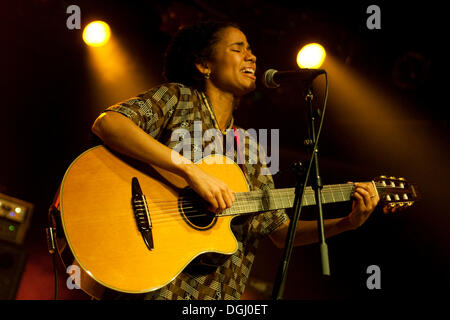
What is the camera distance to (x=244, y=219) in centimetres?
242

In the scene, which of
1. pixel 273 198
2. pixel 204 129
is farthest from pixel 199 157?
pixel 273 198

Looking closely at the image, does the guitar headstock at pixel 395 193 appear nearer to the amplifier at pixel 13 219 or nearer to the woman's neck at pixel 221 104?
the woman's neck at pixel 221 104

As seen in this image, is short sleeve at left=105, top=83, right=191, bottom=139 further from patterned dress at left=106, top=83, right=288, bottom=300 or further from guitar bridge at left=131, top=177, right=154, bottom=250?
guitar bridge at left=131, top=177, right=154, bottom=250

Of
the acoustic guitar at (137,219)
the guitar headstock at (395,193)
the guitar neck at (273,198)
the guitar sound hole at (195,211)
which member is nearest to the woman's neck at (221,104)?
the acoustic guitar at (137,219)

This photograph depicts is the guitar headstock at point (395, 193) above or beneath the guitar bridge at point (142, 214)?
above

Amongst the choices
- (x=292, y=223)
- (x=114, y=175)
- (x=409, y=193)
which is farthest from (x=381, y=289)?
(x=114, y=175)

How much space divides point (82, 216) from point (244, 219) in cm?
102

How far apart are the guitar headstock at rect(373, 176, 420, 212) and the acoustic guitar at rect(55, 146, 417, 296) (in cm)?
87

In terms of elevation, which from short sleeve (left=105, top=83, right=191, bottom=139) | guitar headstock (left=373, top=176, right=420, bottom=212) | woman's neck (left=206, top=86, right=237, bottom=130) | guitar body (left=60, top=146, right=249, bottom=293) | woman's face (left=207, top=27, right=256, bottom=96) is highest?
woman's face (left=207, top=27, right=256, bottom=96)

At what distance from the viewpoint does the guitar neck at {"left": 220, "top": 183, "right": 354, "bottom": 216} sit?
2.29m

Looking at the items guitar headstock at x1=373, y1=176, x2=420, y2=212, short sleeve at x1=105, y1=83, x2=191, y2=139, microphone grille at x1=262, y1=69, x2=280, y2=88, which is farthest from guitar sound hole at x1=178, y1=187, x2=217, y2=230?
guitar headstock at x1=373, y1=176, x2=420, y2=212

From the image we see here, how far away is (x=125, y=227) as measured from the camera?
1.92 meters

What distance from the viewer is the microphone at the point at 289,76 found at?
2.03 m

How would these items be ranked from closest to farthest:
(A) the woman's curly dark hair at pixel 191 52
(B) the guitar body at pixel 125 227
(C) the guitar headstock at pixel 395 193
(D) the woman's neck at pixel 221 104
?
(B) the guitar body at pixel 125 227 → (C) the guitar headstock at pixel 395 193 → (D) the woman's neck at pixel 221 104 → (A) the woman's curly dark hair at pixel 191 52
